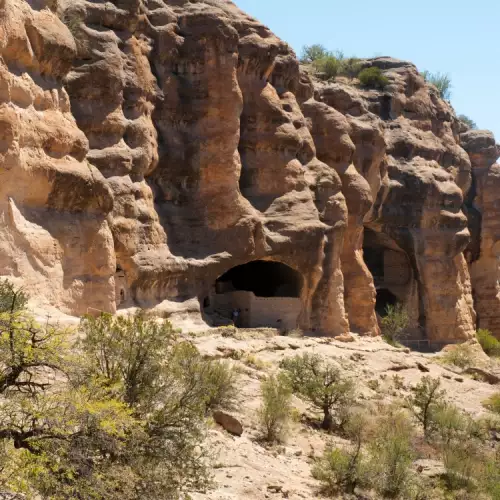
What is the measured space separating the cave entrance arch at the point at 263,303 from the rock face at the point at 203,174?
0.64 ft

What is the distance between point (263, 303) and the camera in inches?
1096

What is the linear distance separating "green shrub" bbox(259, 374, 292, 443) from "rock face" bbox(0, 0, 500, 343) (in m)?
5.80

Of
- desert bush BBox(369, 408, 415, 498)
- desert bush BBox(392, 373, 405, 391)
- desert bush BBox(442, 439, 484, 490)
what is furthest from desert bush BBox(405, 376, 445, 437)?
desert bush BBox(369, 408, 415, 498)

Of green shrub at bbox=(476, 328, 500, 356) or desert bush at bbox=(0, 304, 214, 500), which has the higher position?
desert bush at bbox=(0, 304, 214, 500)

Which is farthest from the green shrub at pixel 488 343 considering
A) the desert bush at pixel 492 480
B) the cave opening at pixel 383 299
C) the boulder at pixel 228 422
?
the boulder at pixel 228 422

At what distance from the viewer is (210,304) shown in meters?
28.3

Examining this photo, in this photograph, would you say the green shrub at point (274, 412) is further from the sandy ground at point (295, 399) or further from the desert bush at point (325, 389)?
the desert bush at point (325, 389)

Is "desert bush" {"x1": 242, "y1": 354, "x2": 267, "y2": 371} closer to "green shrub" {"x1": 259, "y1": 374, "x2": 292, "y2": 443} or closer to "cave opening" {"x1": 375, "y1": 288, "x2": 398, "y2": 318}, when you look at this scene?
"green shrub" {"x1": 259, "y1": 374, "x2": 292, "y2": 443}

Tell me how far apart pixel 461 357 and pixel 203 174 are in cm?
1248

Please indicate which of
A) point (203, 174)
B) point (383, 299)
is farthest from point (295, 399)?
point (383, 299)

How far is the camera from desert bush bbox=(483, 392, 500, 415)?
20006 mm

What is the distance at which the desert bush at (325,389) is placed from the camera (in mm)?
16750

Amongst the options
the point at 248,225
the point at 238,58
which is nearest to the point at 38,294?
the point at 248,225

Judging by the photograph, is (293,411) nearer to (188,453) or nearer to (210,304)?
(188,453)
